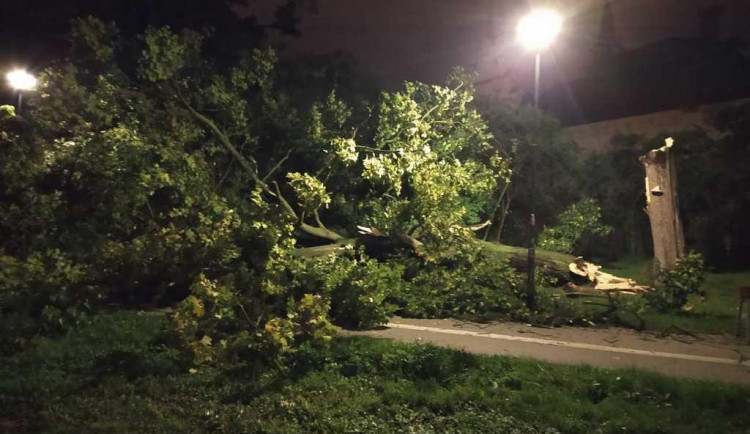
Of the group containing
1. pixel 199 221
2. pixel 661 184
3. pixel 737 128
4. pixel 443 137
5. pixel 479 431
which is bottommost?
pixel 479 431

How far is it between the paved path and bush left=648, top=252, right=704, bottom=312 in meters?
1.38

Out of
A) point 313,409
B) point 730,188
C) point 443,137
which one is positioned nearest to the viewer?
point 313,409

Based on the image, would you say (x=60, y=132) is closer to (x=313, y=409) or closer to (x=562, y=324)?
(x=313, y=409)

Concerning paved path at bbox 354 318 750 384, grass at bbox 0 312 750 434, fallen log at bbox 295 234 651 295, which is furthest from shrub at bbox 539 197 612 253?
grass at bbox 0 312 750 434

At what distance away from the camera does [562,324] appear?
8289 millimetres

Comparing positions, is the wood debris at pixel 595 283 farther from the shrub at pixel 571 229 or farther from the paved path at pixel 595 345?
the paved path at pixel 595 345

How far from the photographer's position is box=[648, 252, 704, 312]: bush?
9047 mm

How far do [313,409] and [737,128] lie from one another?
14.3 m

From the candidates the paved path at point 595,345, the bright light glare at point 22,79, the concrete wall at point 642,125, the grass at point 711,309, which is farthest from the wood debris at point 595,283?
the bright light glare at point 22,79

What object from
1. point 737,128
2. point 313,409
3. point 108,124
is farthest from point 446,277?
point 737,128

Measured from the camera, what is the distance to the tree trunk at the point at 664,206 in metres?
10.9

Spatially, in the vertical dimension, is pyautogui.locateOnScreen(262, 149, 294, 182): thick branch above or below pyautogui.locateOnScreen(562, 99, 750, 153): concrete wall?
below

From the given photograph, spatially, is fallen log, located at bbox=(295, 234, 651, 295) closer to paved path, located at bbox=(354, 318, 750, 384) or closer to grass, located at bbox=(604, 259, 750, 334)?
grass, located at bbox=(604, 259, 750, 334)

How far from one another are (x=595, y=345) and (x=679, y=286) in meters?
2.77
